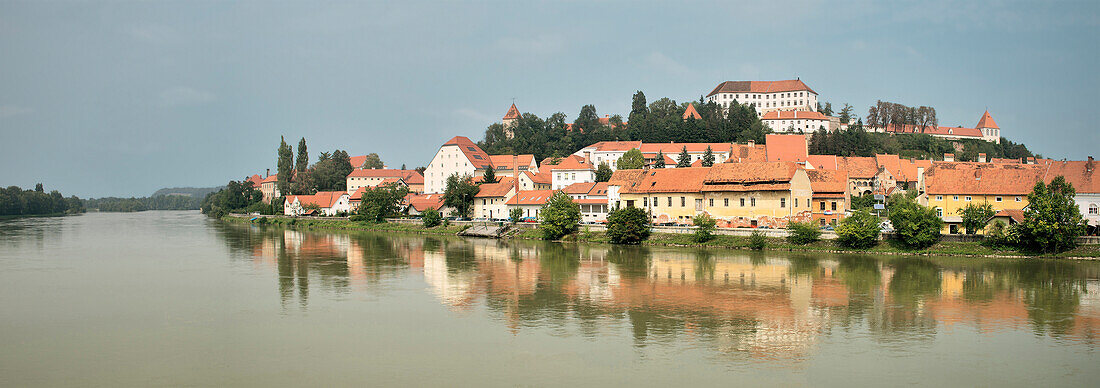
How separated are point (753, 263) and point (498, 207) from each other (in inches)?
1095

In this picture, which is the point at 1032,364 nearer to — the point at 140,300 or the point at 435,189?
the point at 140,300

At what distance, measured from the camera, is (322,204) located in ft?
236

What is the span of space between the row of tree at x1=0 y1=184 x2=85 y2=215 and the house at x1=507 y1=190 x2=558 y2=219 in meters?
71.8

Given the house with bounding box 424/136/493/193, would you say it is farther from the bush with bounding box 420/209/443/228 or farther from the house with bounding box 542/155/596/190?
the bush with bounding box 420/209/443/228

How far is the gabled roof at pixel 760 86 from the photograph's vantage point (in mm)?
90875

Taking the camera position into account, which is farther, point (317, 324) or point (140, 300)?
point (140, 300)

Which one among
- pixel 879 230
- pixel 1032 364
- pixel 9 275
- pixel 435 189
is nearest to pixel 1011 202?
pixel 879 230

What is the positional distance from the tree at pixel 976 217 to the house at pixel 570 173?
3215cm

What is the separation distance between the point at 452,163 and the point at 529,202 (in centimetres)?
2146

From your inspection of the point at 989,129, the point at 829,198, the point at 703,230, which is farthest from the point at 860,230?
the point at 989,129

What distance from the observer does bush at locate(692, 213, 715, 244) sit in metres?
37.4

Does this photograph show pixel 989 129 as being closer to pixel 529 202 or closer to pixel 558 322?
pixel 529 202

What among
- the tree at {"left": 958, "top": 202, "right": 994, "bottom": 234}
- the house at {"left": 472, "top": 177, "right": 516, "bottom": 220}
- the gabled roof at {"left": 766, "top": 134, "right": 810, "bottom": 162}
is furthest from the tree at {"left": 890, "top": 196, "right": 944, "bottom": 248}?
the gabled roof at {"left": 766, "top": 134, "right": 810, "bottom": 162}

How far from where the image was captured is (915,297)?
71.9 ft
